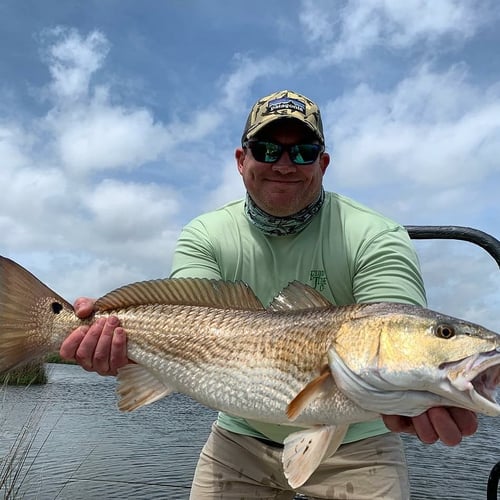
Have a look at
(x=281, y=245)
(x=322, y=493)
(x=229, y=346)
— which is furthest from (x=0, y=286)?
(x=322, y=493)

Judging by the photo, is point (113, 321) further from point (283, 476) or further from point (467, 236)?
point (467, 236)

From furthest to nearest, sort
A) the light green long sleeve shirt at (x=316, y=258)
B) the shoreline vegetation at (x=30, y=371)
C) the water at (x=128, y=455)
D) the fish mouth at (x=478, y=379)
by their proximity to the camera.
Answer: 1. the water at (x=128, y=455)
2. the shoreline vegetation at (x=30, y=371)
3. the light green long sleeve shirt at (x=316, y=258)
4. the fish mouth at (x=478, y=379)

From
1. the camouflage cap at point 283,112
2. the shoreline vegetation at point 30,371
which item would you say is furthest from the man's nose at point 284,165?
the shoreline vegetation at point 30,371

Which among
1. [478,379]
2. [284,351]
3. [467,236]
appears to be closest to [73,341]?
[284,351]

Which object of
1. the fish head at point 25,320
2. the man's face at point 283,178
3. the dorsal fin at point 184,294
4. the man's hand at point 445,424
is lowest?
the man's hand at point 445,424

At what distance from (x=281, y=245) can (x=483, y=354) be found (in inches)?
67.8

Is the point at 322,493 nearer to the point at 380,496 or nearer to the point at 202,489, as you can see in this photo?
the point at 380,496

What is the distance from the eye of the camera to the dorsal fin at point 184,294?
3.41 meters

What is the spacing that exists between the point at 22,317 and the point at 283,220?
1.67 metres

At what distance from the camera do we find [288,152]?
153 inches

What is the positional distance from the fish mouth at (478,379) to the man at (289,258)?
0.98 meters

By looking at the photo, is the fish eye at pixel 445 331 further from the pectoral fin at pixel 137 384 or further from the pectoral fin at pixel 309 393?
the pectoral fin at pixel 137 384

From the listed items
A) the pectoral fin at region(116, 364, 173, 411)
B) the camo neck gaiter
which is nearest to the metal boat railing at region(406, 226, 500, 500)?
the camo neck gaiter

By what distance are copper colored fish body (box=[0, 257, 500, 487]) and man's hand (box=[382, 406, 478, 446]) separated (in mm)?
62
